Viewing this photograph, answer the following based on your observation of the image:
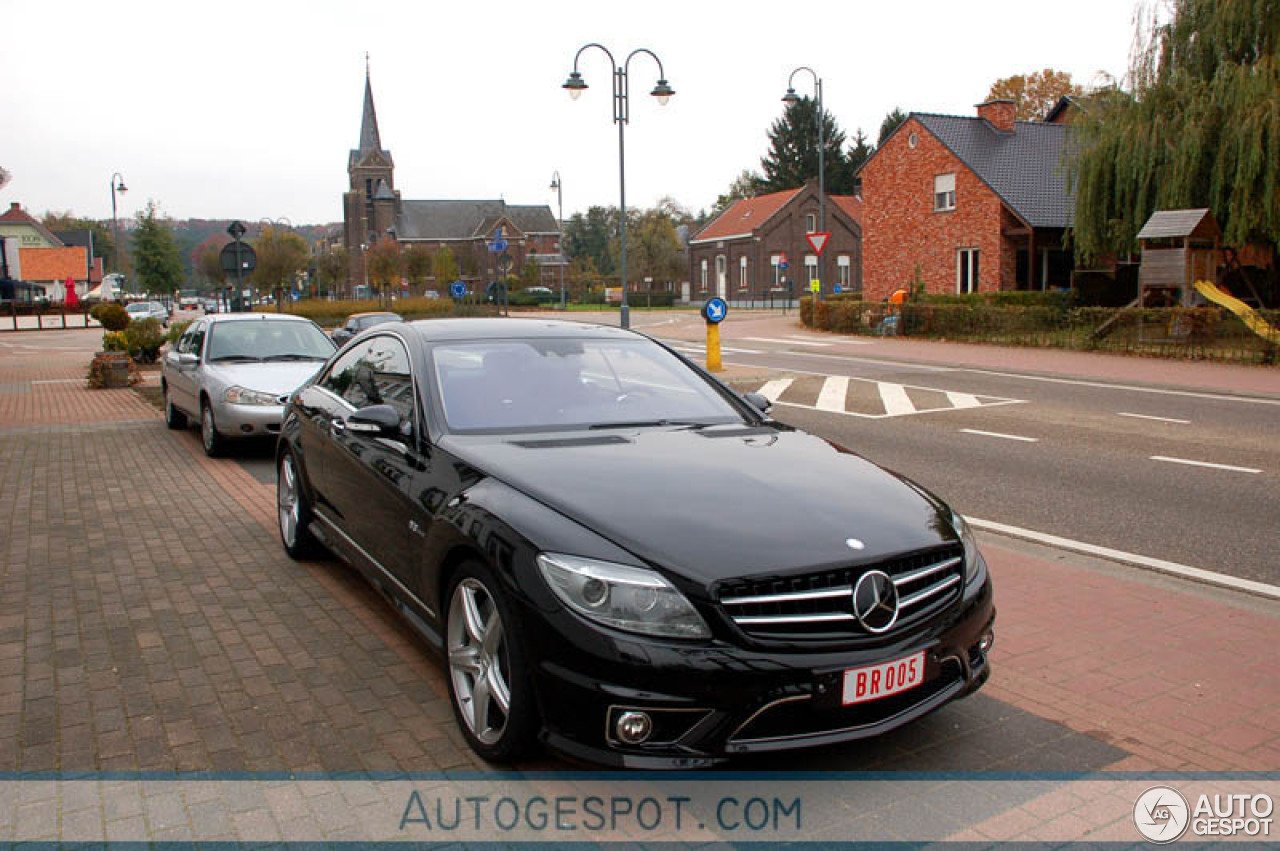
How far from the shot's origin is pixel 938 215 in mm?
39531

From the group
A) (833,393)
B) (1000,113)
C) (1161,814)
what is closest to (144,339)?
(833,393)

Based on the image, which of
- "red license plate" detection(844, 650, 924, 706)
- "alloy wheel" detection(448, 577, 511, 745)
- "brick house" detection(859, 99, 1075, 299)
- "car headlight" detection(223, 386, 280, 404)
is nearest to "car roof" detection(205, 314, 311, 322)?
"car headlight" detection(223, 386, 280, 404)

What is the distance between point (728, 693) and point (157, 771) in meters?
2.05

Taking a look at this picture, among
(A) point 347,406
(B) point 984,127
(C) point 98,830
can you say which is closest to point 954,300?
(B) point 984,127

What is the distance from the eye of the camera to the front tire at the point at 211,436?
10.5 m

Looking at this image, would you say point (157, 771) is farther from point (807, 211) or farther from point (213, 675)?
point (807, 211)

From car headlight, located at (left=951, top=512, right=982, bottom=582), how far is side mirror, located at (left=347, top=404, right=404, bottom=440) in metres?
2.38

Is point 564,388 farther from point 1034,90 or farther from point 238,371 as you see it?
point 1034,90

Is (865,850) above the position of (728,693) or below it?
below

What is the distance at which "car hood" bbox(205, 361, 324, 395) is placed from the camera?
10.6 meters

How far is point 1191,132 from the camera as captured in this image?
23922 millimetres

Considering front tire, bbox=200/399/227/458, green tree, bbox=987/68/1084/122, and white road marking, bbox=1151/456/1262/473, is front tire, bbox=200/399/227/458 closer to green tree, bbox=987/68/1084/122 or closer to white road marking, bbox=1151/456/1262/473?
white road marking, bbox=1151/456/1262/473

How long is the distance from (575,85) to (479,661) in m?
23.1

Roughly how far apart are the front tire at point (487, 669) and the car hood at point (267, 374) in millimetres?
7451
